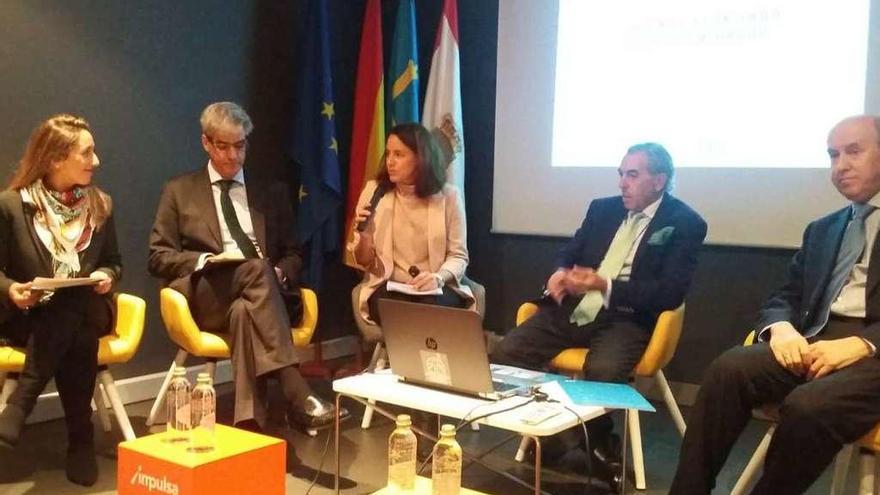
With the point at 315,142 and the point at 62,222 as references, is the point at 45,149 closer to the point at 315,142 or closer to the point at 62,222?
the point at 62,222

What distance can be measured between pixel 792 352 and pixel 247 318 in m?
1.83

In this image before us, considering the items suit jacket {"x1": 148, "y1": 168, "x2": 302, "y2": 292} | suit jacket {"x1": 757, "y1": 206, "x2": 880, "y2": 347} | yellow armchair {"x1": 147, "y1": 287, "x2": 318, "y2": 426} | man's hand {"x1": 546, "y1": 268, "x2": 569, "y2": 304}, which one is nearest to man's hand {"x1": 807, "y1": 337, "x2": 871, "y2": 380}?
suit jacket {"x1": 757, "y1": 206, "x2": 880, "y2": 347}

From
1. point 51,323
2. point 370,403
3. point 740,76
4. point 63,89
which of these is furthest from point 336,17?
point 370,403

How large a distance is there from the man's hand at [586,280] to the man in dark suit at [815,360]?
1.91 ft

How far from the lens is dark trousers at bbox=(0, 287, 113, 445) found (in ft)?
8.97

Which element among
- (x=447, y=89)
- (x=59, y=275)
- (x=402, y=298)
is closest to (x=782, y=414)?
(x=402, y=298)

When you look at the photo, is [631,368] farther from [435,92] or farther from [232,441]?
[435,92]

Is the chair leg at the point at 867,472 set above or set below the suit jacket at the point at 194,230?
below

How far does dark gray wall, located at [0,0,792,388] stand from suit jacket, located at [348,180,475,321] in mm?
1034

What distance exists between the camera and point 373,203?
3568 millimetres

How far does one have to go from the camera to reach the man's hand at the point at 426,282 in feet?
10.9

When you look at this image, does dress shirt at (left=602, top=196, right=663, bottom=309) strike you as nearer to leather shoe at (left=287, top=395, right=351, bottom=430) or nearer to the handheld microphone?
the handheld microphone

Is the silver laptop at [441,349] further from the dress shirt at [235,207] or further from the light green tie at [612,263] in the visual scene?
the dress shirt at [235,207]

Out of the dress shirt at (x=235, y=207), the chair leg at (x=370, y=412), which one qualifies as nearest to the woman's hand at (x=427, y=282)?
the chair leg at (x=370, y=412)
